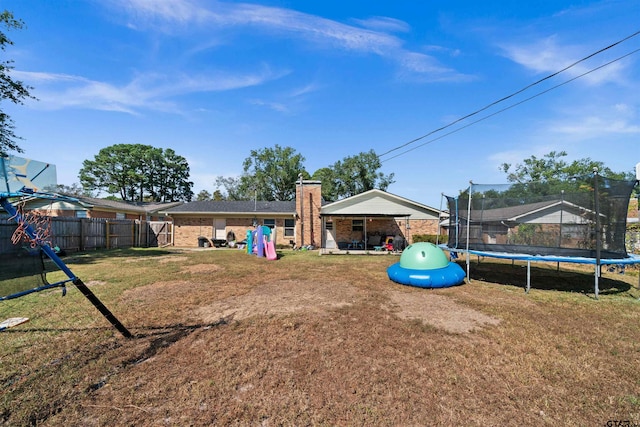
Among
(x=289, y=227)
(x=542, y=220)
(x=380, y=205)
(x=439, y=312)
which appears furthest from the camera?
(x=289, y=227)

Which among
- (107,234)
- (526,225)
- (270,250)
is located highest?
(526,225)

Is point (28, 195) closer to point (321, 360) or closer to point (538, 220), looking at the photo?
point (321, 360)

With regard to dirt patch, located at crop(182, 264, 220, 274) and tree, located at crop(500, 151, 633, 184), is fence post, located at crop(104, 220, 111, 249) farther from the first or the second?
tree, located at crop(500, 151, 633, 184)

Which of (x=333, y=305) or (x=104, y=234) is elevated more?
(x=104, y=234)

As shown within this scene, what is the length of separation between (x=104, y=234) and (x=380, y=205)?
17.9m

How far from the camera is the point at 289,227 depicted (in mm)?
19266

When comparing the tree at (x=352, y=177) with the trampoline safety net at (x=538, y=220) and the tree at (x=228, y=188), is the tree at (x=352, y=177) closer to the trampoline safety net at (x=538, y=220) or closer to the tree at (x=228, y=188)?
the tree at (x=228, y=188)

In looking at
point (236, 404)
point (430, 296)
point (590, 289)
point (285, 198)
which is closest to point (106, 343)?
point (236, 404)

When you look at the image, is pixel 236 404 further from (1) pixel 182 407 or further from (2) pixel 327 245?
(2) pixel 327 245

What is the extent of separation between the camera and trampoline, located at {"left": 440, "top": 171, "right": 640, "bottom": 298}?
6770mm

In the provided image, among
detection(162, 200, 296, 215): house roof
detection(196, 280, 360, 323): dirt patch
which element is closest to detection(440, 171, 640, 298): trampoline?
detection(196, 280, 360, 323): dirt patch

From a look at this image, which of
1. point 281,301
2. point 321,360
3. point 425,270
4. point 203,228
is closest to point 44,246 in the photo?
point 321,360

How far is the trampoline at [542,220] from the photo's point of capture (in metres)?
6.77

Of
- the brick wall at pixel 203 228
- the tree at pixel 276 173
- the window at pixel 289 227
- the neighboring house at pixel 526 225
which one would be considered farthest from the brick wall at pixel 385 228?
the tree at pixel 276 173
